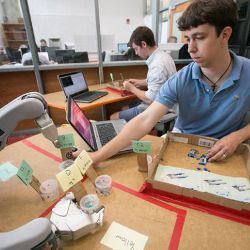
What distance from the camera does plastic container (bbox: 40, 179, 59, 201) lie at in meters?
0.74

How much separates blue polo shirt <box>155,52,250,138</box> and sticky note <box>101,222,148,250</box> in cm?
68

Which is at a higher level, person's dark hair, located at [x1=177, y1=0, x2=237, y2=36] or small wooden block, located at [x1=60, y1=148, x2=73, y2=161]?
person's dark hair, located at [x1=177, y1=0, x2=237, y2=36]

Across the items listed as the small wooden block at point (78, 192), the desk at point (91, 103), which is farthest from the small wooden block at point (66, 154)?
the desk at point (91, 103)

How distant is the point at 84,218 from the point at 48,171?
1.30ft

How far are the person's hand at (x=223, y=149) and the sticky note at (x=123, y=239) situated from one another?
48cm

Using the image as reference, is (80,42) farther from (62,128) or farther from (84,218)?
(84,218)

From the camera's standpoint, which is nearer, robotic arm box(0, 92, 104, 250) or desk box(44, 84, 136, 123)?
robotic arm box(0, 92, 104, 250)

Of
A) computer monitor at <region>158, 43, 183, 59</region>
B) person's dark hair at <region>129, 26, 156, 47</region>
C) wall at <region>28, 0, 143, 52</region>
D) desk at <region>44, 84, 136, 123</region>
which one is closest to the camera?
desk at <region>44, 84, 136, 123</region>

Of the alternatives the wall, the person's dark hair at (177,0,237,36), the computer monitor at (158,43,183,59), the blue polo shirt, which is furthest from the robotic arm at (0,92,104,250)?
the wall

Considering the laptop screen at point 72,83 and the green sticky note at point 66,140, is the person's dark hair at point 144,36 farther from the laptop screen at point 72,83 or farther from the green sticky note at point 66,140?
the green sticky note at point 66,140

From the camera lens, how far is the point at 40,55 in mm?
2633

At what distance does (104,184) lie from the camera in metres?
0.76

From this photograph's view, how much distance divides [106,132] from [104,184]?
19.0 inches

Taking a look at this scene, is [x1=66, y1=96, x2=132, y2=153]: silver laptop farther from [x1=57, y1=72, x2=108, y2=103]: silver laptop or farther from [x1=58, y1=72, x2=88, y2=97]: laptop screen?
[x1=58, y1=72, x2=88, y2=97]: laptop screen
